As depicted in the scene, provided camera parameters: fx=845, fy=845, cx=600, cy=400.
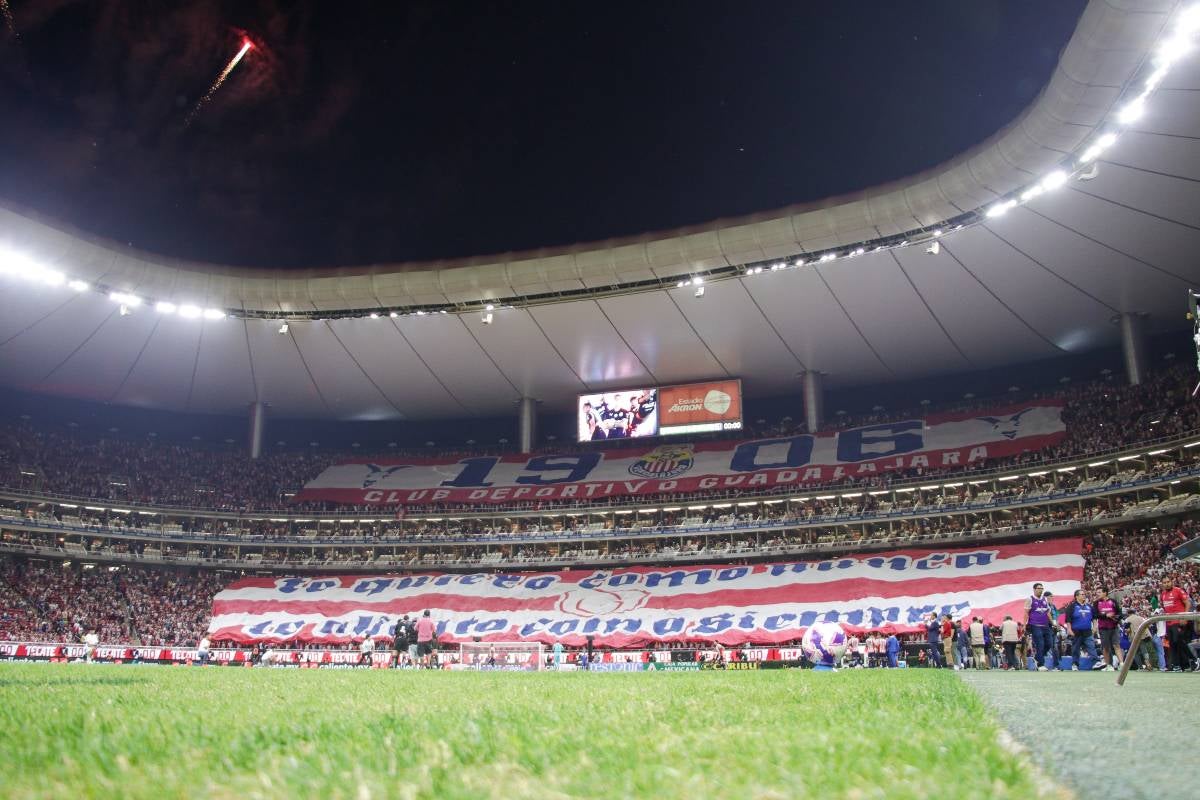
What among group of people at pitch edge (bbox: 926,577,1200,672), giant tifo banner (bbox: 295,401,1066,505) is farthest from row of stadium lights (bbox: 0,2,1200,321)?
group of people at pitch edge (bbox: 926,577,1200,672)

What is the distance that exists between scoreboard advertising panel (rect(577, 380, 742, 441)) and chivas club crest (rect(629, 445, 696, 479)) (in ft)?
6.74

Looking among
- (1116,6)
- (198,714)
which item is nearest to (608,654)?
(1116,6)

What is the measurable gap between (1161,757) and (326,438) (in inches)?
2328

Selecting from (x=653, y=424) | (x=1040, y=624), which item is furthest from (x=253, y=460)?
(x=1040, y=624)

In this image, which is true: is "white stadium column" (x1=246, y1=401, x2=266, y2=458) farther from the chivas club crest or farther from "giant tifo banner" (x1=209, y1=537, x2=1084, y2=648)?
the chivas club crest

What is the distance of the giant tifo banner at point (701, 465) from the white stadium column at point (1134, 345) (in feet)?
12.0

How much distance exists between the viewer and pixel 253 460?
178 ft

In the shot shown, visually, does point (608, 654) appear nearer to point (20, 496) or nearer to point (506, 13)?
point (506, 13)

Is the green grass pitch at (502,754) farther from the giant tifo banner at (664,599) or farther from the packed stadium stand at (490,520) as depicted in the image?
the packed stadium stand at (490,520)

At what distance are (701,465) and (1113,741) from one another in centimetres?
4513

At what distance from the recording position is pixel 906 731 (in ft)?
10.2

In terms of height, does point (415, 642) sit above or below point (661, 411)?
below

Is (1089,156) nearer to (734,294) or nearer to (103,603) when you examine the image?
(734,294)

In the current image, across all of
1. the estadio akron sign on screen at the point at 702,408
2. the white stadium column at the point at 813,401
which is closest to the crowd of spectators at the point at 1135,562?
the white stadium column at the point at 813,401
